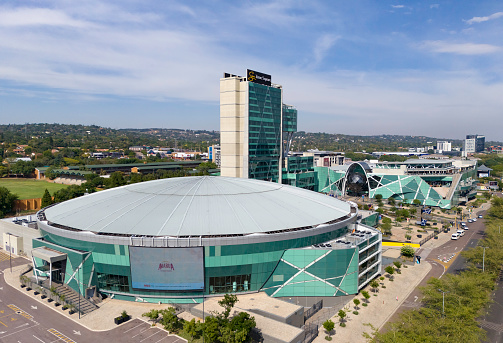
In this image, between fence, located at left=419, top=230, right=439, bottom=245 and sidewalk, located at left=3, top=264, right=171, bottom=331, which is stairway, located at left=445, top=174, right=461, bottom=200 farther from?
sidewalk, located at left=3, top=264, right=171, bottom=331

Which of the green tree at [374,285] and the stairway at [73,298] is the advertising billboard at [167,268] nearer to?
the stairway at [73,298]

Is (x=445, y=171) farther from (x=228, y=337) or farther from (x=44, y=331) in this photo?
(x=44, y=331)

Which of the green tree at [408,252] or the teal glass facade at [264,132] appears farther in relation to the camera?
the teal glass facade at [264,132]

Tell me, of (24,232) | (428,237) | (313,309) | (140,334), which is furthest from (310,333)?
(24,232)

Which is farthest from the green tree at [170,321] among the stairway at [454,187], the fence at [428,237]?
the stairway at [454,187]

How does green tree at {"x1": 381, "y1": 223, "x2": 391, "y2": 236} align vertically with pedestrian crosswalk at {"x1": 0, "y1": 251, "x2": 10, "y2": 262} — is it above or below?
above

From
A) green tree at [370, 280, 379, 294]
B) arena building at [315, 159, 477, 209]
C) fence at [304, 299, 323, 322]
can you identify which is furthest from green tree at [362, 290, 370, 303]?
arena building at [315, 159, 477, 209]

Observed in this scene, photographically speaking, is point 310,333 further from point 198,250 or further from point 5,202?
point 5,202
